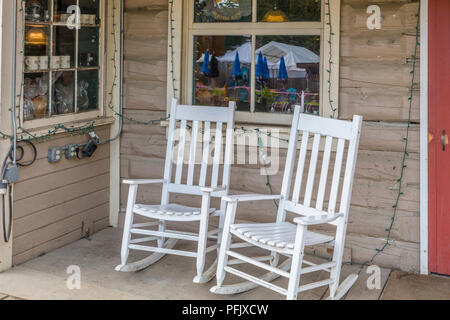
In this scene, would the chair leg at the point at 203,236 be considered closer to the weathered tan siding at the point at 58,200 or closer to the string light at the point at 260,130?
the string light at the point at 260,130

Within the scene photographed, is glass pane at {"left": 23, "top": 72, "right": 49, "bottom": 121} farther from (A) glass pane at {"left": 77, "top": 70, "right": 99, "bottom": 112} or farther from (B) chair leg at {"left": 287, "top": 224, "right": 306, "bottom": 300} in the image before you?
(B) chair leg at {"left": 287, "top": 224, "right": 306, "bottom": 300}

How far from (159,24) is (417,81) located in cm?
197

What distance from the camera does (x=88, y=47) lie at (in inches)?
172

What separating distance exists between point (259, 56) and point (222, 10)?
17.9 inches

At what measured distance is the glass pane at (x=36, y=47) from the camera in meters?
3.74

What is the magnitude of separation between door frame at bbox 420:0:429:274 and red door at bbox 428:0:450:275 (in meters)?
0.03

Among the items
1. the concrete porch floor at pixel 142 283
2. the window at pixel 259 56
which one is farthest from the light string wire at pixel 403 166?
the window at pixel 259 56

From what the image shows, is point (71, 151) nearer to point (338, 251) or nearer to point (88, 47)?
point (88, 47)

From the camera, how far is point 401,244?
3.80m

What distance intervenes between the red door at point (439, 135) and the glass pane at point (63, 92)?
8.24ft

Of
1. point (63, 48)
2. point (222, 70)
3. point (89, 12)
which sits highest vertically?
point (89, 12)

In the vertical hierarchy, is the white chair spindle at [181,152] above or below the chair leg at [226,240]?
above

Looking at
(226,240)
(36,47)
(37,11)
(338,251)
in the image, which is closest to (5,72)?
(36,47)
